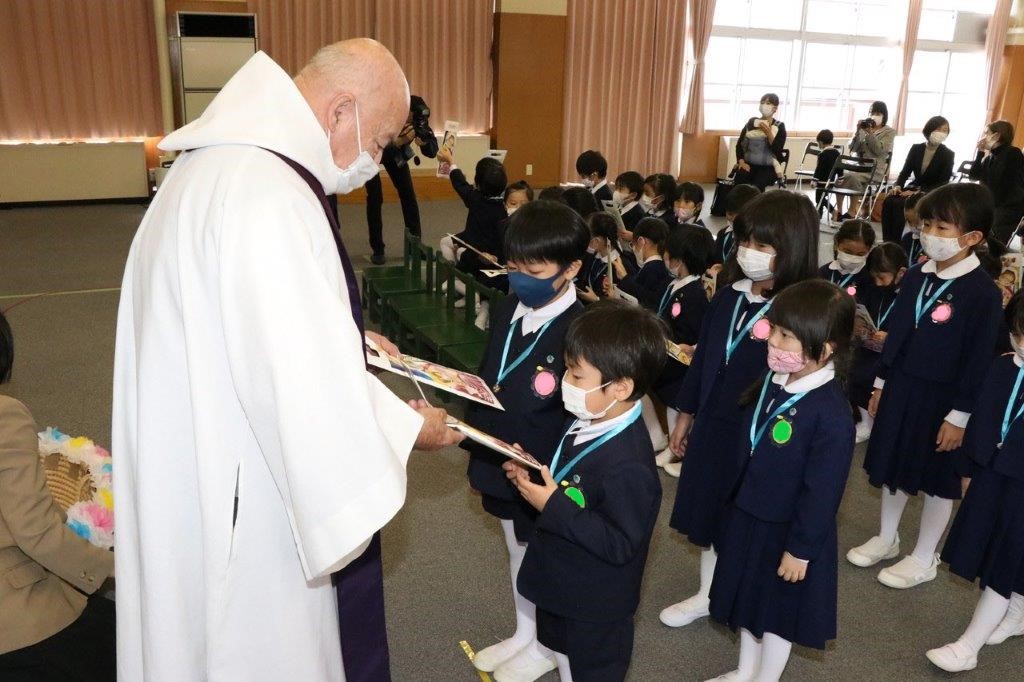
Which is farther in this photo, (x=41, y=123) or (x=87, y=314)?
(x=41, y=123)

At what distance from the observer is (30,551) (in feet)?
6.02

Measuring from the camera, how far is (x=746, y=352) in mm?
2525

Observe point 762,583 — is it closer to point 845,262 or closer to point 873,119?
point 845,262

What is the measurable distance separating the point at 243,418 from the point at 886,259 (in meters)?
3.37

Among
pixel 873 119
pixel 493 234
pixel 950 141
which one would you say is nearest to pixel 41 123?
pixel 493 234

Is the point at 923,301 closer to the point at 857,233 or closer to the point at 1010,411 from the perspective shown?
the point at 1010,411

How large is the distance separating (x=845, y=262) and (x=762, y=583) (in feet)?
7.66

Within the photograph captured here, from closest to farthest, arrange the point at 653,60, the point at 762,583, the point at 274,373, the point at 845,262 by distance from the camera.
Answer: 1. the point at 274,373
2. the point at 762,583
3. the point at 845,262
4. the point at 653,60

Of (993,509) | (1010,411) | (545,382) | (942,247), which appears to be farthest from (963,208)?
(545,382)

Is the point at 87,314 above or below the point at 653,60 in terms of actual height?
below

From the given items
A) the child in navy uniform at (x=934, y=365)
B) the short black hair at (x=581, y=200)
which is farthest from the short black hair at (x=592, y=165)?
the child in navy uniform at (x=934, y=365)

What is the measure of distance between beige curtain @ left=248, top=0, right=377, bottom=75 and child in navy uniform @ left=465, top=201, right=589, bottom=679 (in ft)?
28.2

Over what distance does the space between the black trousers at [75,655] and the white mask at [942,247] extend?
279 cm

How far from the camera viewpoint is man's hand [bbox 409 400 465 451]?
1.75m
